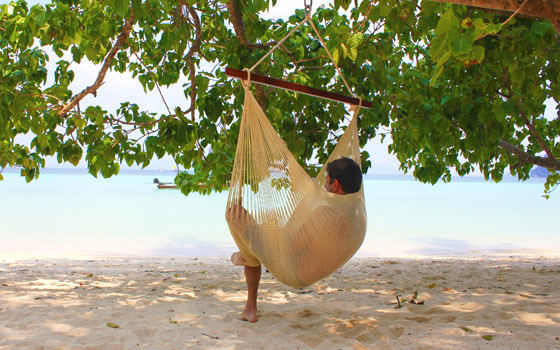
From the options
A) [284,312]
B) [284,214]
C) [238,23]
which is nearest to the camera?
[284,214]

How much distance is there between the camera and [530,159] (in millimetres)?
3412

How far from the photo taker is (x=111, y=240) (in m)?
8.23

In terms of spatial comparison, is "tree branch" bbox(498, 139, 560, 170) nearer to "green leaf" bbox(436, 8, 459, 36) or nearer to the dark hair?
the dark hair

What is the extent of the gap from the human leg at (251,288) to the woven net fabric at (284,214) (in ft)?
0.41

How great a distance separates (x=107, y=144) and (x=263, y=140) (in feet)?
3.94

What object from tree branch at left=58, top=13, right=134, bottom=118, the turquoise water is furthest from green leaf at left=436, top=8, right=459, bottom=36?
the turquoise water

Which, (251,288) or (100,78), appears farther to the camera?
(100,78)

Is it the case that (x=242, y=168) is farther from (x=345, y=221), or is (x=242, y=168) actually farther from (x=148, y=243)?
(x=148, y=243)

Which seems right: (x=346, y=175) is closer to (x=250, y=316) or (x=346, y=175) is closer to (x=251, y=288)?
(x=251, y=288)

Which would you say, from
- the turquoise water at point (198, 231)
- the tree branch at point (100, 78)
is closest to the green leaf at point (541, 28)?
the tree branch at point (100, 78)

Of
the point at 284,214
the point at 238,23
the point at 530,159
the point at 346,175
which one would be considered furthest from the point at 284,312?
the point at 530,159

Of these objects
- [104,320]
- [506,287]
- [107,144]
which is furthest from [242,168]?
[506,287]

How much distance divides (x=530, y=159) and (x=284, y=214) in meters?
2.38

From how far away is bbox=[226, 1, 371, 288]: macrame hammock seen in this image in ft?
5.86
